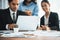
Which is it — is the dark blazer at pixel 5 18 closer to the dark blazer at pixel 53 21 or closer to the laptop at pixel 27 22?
the laptop at pixel 27 22

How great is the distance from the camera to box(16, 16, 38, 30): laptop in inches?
58.2

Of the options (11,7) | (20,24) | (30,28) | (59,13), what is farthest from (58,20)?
(11,7)

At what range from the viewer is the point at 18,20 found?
58.2 inches

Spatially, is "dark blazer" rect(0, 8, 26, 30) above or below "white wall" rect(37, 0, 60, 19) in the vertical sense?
below

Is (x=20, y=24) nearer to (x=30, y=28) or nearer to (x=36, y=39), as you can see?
(x=30, y=28)

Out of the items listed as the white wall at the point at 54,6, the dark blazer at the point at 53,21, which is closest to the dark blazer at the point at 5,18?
the white wall at the point at 54,6

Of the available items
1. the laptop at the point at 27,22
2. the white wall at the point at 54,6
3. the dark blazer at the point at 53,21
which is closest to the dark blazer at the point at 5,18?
the laptop at the point at 27,22

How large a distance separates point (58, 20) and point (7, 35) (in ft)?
1.95

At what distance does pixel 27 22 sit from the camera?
1.49 meters

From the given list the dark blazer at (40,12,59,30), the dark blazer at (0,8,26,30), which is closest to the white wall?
the dark blazer at (40,12,59,30)

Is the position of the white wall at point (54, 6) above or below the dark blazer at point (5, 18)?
above

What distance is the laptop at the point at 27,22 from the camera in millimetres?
1479

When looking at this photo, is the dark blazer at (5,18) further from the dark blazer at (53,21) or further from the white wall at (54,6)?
the dark blazer at (53,21)

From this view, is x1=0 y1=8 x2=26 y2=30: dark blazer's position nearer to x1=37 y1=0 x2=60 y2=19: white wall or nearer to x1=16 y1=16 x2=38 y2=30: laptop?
x1=16 y1=16 x2=38 y2=30: laptop
